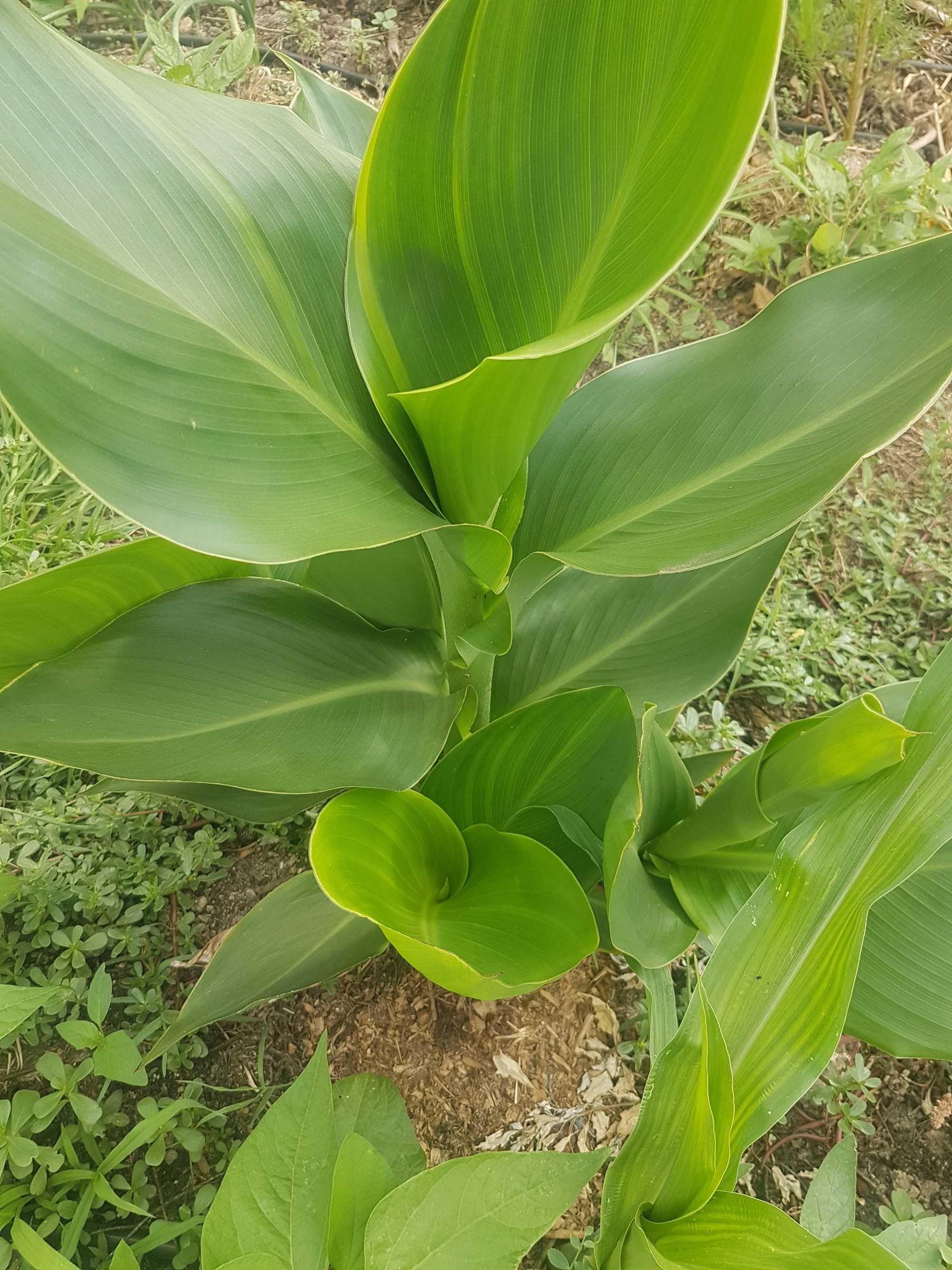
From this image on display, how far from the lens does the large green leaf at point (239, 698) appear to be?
1.90 ft

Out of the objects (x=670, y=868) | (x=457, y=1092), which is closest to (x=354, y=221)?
(x=670, y=868)

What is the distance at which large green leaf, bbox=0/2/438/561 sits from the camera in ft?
1.31

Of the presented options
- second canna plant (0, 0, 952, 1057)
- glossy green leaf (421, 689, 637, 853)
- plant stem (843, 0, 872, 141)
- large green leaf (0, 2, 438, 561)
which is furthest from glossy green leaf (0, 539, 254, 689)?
plant stem (843, 0, 872, 141)

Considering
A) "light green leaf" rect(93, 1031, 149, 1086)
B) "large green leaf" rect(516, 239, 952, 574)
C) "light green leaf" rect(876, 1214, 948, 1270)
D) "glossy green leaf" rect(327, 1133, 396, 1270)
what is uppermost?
"large green leaf" rect(516, 239, 952, 574)

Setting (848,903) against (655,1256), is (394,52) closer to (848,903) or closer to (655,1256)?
(848,903)

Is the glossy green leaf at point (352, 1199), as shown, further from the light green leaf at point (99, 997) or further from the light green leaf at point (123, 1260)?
the light green leaf at point (99, 997)

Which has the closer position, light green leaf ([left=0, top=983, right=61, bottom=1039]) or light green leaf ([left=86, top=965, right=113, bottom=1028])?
light green leaf ([left=0, top=983, right=61, bottom=1039])

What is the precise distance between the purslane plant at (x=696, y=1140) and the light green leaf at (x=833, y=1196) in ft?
0.80

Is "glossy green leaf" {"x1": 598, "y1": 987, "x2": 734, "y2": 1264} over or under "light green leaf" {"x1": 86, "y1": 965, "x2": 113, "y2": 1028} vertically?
over

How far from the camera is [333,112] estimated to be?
71cm

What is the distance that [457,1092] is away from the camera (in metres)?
0.92

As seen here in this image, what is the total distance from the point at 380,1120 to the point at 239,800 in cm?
34

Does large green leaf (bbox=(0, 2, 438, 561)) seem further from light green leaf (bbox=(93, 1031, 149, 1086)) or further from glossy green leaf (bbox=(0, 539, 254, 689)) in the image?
light green leaf (bbox=(93, 1031, 149, 1086))

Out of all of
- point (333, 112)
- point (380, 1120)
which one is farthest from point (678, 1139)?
point (333, 112)
